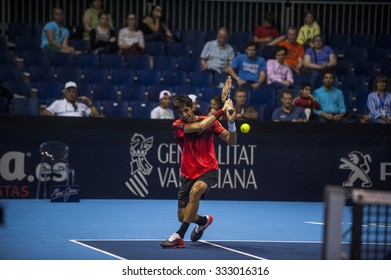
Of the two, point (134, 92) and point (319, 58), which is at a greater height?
point (319, 58)

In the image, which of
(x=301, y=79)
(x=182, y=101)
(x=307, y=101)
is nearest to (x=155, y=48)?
(x=301, y=79)

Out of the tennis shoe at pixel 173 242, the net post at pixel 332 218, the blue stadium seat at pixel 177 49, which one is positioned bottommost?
the tennis shoe at pixel 173 242

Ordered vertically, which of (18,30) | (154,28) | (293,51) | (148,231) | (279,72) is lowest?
(148,231)

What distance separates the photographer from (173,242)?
9.97 meters

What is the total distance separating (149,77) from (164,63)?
2.52 feet

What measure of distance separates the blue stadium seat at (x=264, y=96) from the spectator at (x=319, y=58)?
144cm

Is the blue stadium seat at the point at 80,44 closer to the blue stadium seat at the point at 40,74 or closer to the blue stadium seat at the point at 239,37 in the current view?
the blue stadium seat at the point at 40,74

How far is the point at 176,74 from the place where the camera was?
17.3m

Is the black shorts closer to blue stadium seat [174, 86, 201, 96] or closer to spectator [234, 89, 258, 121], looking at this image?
spectator [234, 89, 258, 121]

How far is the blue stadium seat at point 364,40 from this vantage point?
64.7ft

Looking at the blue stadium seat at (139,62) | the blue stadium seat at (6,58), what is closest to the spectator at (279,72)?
the blue stadium seat at (139,62)

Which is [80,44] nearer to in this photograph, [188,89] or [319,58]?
[188,89]

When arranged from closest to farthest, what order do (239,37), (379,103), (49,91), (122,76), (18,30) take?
1. (379,103)
2. (49,91)
3. (122,76)
4. (18,30)
5. (239,37)
